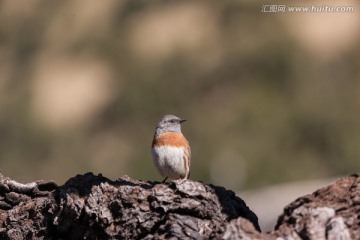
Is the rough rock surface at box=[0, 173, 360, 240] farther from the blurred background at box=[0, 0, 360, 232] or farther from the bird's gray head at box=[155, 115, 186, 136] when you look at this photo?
the blurred background at box=[0, 0, 360, 232]

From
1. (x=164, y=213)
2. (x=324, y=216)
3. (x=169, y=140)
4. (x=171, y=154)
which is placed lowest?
(x=324, y=216)

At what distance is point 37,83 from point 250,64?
9133 millimetres

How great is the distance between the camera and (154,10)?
5128 cm

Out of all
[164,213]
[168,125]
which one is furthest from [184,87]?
[164,213]

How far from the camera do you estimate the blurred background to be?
125 ft

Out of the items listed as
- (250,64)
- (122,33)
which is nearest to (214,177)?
(250,64)

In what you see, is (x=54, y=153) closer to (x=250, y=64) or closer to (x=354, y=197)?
(x=250, y=64)

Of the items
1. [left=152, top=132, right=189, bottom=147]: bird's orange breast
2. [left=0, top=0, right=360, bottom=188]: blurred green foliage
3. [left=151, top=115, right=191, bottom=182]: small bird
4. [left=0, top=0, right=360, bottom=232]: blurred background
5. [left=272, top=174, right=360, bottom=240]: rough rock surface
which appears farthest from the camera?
[left=0, top=0, right=360, bottom=232]: blurred background

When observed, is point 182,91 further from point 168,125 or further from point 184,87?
point 168,125

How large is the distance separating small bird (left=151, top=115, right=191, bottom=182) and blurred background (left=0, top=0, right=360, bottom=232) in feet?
71.1

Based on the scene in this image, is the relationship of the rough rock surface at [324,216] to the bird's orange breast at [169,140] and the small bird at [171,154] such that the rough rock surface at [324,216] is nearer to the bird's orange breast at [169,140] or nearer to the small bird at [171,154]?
the small bird at [171,154]

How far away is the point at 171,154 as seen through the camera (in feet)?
38.4

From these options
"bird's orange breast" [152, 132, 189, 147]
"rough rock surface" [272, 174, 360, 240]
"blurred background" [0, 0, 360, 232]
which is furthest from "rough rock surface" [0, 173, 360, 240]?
"blurred background" [0, 0, 360, 232]

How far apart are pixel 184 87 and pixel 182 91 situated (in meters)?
0.60
